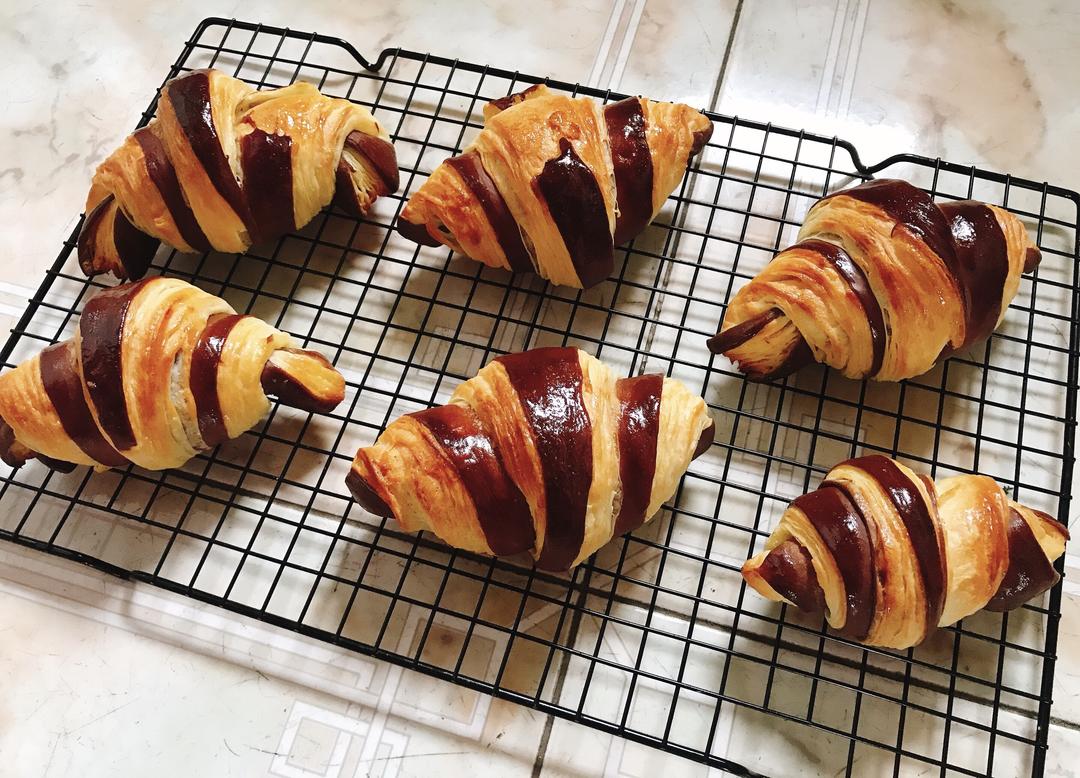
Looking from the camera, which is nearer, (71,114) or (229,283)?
(229,283)

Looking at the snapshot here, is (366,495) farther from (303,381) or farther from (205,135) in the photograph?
(205,135)

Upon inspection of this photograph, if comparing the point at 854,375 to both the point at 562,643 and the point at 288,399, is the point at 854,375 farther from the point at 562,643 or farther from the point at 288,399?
the point at 288,399

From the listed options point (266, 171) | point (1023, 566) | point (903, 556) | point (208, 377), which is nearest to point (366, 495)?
point (208, 377)

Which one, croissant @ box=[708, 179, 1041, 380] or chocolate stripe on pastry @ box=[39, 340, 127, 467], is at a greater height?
croissant @ box=[708, 179, 1041, 380]

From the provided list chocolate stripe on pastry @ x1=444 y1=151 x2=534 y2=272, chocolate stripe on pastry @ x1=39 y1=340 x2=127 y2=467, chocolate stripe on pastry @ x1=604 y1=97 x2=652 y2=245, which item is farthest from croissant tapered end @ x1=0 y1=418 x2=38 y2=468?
chocolate stripe on pastry @ x1=604 y1=97 x2=652 y2=245

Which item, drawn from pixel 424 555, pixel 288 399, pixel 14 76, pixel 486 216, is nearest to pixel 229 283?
pixel 288 399

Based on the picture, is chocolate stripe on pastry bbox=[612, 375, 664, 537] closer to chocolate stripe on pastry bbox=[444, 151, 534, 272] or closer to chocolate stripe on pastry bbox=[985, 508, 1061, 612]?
chocolate stripe on pastry bbox=[444, 151, 534, 272]
